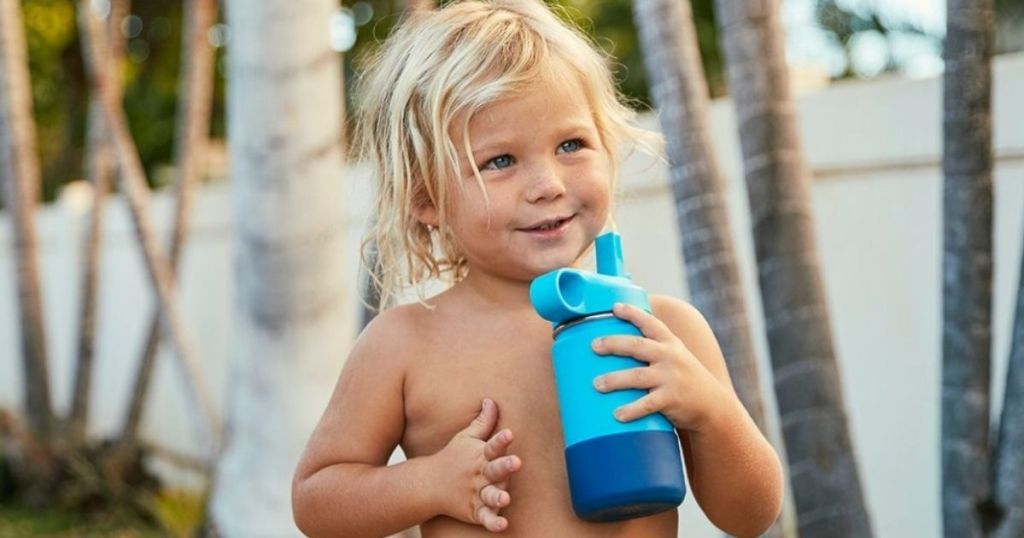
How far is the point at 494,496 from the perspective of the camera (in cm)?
180

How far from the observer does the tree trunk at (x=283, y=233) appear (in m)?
4.00

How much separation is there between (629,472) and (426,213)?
1.92ft

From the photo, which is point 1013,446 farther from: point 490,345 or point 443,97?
point 443,97

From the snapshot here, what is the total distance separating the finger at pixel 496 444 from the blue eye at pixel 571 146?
1.36 ft

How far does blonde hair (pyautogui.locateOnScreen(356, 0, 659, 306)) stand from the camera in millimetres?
1971

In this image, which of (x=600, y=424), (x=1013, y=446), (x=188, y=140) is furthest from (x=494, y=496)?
(x=188, y=140)

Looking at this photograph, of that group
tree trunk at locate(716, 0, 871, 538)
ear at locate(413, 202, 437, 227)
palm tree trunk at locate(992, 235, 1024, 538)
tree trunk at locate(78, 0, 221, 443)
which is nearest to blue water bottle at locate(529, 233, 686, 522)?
ear at locate(413, 202, 437, 227)

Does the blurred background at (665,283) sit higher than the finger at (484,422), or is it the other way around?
the finger at (484,422)

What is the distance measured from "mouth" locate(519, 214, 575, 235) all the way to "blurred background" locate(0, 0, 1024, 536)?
0.60m

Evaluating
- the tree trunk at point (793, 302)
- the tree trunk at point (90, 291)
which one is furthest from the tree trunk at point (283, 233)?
the tree trunk at point (90, 291)

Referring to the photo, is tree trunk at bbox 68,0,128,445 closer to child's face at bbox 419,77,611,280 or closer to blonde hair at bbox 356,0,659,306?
blonde hair at bbox 356,0,659,306

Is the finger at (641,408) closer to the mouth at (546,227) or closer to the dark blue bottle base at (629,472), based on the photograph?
the dark blue bottle base at (629,472)

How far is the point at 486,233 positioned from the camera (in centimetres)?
197

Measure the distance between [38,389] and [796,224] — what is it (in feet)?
18.6
